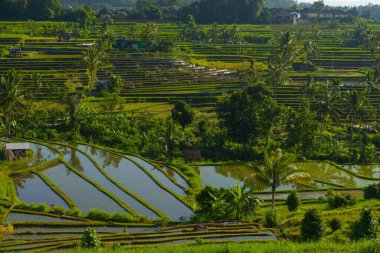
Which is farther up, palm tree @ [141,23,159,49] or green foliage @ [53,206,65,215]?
palm tree @ [141,23,159,49]

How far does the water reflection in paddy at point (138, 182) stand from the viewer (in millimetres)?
26086

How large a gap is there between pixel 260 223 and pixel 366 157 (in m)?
17.1

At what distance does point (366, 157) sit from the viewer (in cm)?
3703

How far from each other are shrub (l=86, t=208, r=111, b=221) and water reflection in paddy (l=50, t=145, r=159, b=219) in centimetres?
220

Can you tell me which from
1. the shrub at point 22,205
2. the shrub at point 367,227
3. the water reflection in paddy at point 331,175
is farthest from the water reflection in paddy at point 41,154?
the shrub at point 367,227

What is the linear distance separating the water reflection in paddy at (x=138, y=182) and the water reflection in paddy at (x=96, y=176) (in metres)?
0.66

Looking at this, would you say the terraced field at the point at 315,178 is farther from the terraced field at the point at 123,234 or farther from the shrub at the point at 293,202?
the terraced field at the point at 123,234

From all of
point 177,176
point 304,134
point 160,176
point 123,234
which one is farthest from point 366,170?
point 123,234

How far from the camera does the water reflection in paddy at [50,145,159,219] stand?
2595 cm

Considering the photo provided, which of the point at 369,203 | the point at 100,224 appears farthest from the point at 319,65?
the point at 100,224

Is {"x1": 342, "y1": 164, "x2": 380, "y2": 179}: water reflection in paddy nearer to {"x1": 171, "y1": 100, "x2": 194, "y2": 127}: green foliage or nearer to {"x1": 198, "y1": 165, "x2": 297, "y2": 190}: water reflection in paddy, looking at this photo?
{"x1": 198, "y1": 165, "x2": 297, "y2": 190}: water reflection in paddy

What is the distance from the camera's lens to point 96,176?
30953 millimetres

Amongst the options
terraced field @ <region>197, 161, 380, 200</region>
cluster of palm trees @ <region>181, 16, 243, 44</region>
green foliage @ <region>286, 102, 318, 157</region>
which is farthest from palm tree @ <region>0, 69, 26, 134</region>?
cluster of palm trees @ <region>181, 16, 243, 44</region>

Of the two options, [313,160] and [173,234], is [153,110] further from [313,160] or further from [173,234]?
[173,234]
